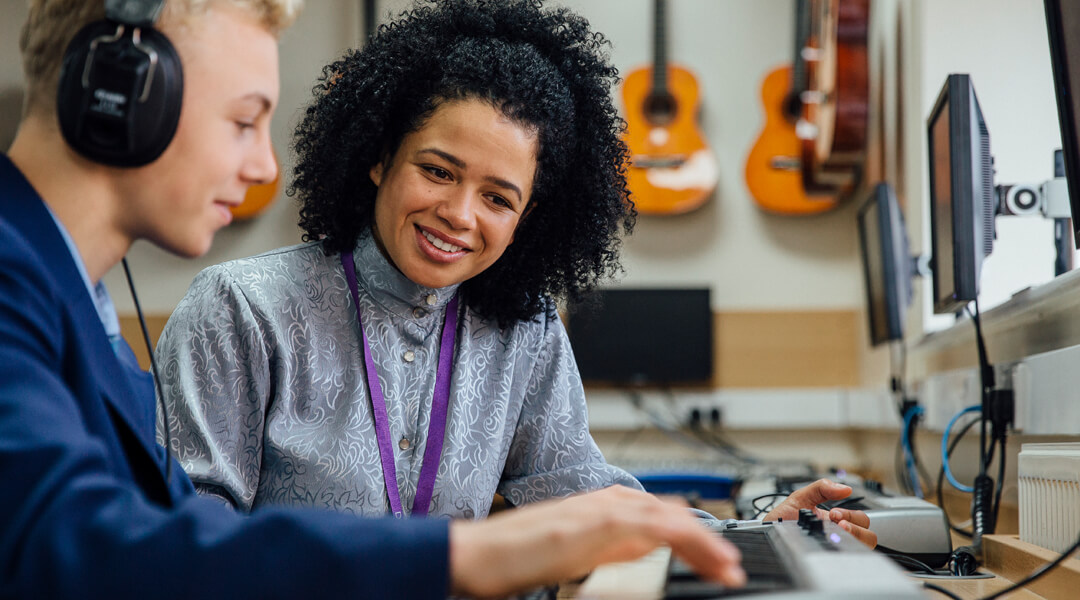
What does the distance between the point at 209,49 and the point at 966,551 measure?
3.26 ft

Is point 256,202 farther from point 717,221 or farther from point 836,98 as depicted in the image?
point 836,98

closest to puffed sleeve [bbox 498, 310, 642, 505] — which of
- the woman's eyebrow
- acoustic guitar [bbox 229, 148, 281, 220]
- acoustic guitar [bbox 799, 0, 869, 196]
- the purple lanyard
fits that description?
the purple lanyard

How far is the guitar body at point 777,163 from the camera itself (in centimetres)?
366

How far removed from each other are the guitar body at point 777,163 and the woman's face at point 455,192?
257 cm

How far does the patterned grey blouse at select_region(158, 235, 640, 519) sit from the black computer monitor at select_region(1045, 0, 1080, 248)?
2.03 ft

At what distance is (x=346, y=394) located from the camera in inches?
45.9

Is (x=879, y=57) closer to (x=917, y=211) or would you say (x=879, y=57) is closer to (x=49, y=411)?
(x=917, y=211)

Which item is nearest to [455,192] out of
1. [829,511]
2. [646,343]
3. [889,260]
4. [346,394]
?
[346,394]

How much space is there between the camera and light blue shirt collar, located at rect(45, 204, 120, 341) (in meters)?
0.59

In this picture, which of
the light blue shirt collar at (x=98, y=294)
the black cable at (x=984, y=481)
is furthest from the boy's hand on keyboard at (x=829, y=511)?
the light blue shirt collar at (x=98, y=294)

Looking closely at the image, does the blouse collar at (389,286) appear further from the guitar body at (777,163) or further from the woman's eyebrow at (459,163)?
the guitar body at (777,163)

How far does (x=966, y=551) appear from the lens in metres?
1.14

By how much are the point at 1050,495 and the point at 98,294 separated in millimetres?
1000

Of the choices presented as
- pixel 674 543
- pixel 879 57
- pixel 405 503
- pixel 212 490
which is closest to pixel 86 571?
pixel 674 543
